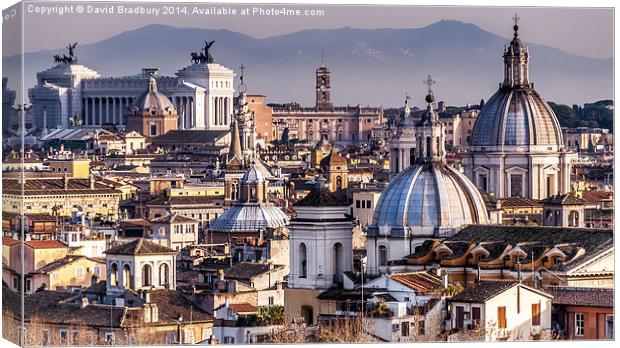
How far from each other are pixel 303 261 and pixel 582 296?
4.70 meters

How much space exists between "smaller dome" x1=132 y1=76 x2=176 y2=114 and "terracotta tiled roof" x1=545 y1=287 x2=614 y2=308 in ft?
192

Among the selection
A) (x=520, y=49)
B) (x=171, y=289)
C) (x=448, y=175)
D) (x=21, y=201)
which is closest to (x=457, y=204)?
(x=448, y=175)

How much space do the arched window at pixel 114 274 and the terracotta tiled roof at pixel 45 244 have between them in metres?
1.46

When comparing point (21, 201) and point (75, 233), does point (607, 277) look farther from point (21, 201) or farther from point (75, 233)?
point (75, 233)

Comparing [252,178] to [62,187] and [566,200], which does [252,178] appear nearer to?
[62,187]

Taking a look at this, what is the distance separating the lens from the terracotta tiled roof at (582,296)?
92.8 feet

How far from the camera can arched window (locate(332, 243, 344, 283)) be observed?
1286 inches

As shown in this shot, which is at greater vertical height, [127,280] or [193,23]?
[193,23]

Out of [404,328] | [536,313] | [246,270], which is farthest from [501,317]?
[246,270]

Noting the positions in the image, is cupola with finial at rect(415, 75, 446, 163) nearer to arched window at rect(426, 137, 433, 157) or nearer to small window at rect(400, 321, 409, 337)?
arched window at rect(426, 137, 433, 157)

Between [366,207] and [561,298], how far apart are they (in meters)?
18.3

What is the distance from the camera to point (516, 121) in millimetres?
50500

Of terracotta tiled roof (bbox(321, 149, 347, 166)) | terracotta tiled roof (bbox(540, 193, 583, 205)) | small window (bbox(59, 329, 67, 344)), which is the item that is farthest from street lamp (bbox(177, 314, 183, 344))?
terracotta tiled roof (bbox(321, 149, 347, 166))

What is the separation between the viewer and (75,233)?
132ft
